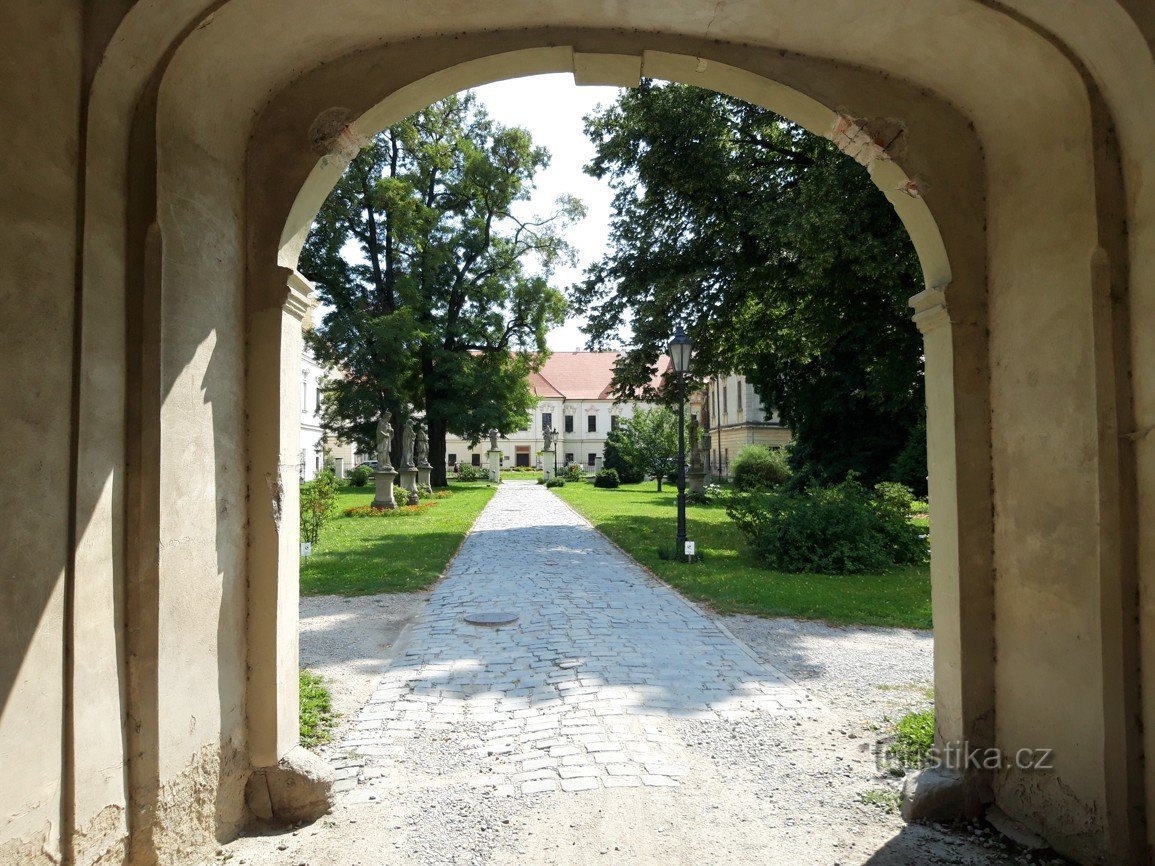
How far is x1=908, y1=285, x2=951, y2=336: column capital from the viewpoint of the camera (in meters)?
3.77

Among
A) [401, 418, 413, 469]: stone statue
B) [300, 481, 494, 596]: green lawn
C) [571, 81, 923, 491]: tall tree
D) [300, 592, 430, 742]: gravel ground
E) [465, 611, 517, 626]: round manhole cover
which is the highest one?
[571, 81, 923, 491]: tall tree

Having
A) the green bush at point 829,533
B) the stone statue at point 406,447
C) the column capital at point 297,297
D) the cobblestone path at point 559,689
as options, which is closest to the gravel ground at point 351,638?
the cobblestone path at point 559,689

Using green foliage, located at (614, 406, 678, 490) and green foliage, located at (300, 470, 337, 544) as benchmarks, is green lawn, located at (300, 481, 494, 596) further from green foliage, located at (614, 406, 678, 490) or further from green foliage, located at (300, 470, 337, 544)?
green foliage, located at (614, 406, 678, 490)

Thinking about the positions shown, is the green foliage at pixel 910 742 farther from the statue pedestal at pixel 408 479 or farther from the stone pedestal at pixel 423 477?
the stone pedestal at pixel 423 477

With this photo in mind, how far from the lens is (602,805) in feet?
12.2

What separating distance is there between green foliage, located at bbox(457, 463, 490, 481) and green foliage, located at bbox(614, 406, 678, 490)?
18047mm

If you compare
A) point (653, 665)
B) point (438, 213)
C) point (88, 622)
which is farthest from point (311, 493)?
point (438, 213)

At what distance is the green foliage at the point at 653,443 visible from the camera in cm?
3391

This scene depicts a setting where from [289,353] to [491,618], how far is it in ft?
16.2

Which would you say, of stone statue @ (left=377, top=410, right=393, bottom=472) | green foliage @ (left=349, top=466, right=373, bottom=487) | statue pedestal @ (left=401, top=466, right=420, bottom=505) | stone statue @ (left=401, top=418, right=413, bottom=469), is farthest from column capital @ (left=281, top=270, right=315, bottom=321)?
green foliage @ (left=349, top=466, right=373, bottom=487)

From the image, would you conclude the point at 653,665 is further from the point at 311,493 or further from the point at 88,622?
the point at 311,493

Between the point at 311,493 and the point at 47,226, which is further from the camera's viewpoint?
the point at 311,493

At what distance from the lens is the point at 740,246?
1434cm

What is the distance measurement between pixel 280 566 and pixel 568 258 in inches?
1300
